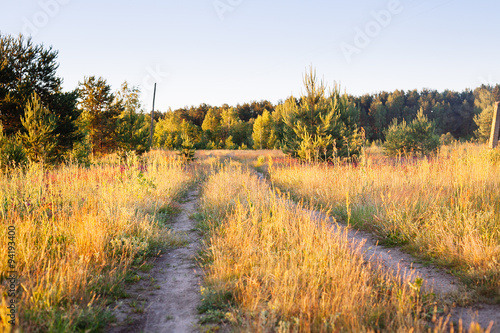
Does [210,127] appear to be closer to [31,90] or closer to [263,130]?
[263,130]

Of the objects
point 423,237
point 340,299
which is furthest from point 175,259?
point 423,237

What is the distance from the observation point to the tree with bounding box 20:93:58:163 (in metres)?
13.6

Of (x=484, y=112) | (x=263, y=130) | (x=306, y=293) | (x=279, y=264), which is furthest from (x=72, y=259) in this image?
(x=484, y=112)

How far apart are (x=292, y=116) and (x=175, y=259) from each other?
36.4 feet

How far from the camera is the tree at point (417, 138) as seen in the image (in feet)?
63.8

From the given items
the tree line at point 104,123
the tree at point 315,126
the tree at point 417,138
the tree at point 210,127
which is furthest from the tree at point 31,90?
the tree at point 210,127

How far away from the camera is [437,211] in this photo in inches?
181

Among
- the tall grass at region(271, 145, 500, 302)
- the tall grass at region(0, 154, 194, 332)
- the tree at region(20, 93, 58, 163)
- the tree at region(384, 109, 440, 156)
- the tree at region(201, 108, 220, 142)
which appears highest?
the tree at region(201, 108, 220, 142)

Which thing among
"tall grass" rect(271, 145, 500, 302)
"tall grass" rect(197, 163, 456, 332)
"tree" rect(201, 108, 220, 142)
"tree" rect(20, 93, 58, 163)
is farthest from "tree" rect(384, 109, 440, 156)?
"tree" rect(201, 108, 220, 142)

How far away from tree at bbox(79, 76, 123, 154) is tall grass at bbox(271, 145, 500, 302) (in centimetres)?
1872

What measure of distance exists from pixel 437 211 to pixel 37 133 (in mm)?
16361

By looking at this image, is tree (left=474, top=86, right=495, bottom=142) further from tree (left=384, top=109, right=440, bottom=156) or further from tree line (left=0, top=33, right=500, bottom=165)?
tree (left=384, top=109, right=440, bottom=156)

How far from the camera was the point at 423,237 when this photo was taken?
401cm

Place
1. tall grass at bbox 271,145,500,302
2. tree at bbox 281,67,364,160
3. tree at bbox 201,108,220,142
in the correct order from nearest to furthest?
tall grass at bbox 271,145,500,302
tree at bbox 281,67,364,160
tree at bbox 201,108,220,142
